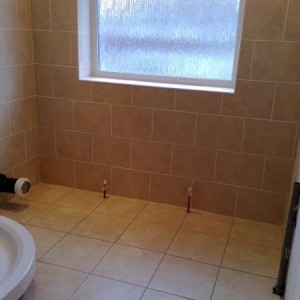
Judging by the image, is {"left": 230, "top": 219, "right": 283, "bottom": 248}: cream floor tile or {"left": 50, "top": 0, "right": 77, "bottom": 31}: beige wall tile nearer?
{"left": 230, "top": 219, "right": 283, "bottom": 248}: cream floor tile

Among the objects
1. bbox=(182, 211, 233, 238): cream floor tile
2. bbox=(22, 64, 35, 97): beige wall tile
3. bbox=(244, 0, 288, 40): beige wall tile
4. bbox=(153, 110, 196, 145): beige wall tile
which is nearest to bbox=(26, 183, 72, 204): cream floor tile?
bbox=(22, 64, 35, 97): beige wall tile

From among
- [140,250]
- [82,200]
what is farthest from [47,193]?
[140,250]

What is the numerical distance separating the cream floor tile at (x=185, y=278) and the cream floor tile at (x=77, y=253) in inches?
13.6

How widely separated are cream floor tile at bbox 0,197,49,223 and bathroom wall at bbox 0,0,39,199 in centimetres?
20

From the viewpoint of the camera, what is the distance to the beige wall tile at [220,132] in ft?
7.65

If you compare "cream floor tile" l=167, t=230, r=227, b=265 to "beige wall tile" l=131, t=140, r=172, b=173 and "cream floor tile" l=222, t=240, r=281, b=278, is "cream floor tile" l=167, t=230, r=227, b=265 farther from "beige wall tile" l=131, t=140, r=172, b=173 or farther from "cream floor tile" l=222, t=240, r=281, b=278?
"beige wall tile" l=131, t=140, r=172, b=173

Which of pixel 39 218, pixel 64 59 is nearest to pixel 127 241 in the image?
pixel 39 218

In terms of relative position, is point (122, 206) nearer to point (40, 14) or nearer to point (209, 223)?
point (209, 223)

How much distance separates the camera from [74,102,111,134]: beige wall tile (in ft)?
8.46

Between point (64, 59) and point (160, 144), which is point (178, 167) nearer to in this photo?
point (160, 144)

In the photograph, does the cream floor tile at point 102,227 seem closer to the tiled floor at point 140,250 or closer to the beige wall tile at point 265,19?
the tiled floor at point 140,250

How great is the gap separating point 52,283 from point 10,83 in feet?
4.38

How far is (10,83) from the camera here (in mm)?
2455

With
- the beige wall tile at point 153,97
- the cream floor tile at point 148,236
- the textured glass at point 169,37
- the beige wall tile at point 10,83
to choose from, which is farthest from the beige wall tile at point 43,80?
the cream floor tile at point 148,236
